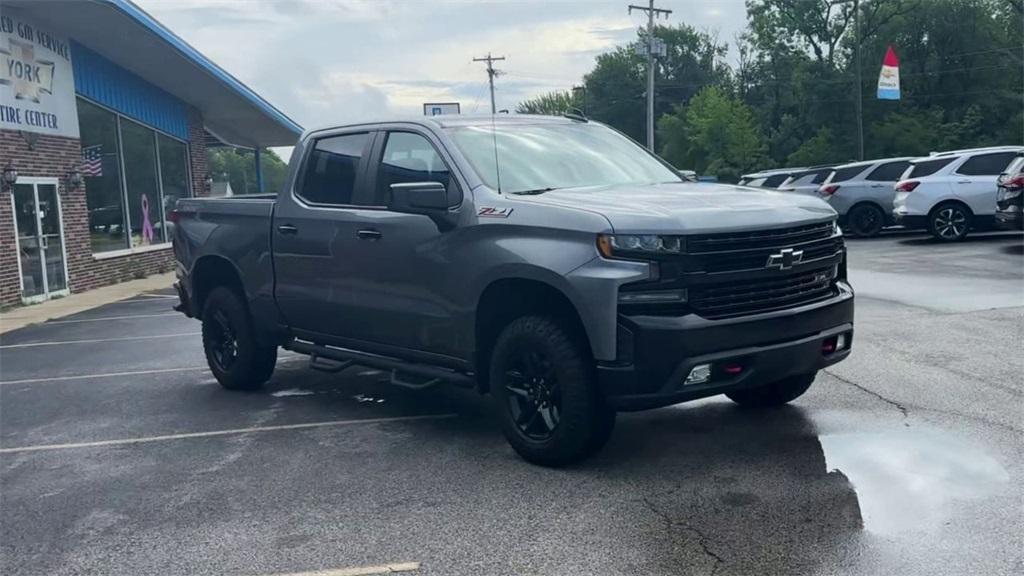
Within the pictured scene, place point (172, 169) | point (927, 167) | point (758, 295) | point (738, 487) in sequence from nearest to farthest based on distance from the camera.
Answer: point (738, 487) < point (758, 295) < point (927, 167) < point (172, 169)

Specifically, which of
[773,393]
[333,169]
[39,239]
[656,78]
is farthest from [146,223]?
[656,78]

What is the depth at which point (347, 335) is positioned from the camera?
665 centimetres

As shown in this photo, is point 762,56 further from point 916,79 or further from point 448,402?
point 448,402

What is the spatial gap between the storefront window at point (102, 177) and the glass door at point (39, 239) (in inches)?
54.5

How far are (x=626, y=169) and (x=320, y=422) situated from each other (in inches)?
107

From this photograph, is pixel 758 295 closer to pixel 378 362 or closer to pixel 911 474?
pixel 911 474

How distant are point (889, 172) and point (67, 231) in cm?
1675

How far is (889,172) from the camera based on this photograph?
20719mm

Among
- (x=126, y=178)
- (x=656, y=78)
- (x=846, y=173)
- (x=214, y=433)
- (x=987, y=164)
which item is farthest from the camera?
(x=656, y=78)

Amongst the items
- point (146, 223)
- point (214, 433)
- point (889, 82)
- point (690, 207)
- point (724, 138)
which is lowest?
point (214, 433)

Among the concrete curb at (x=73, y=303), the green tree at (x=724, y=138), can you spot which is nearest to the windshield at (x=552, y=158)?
the concrete curb at (x=73, y=303)

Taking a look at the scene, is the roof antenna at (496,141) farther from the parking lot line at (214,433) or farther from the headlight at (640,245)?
the parking lot line at (214,433)

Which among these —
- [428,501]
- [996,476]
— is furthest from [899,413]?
[428,501]

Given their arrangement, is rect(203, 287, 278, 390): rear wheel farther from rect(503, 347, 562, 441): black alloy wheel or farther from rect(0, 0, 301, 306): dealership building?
rect(0, 0, 301, 306): dealership building
